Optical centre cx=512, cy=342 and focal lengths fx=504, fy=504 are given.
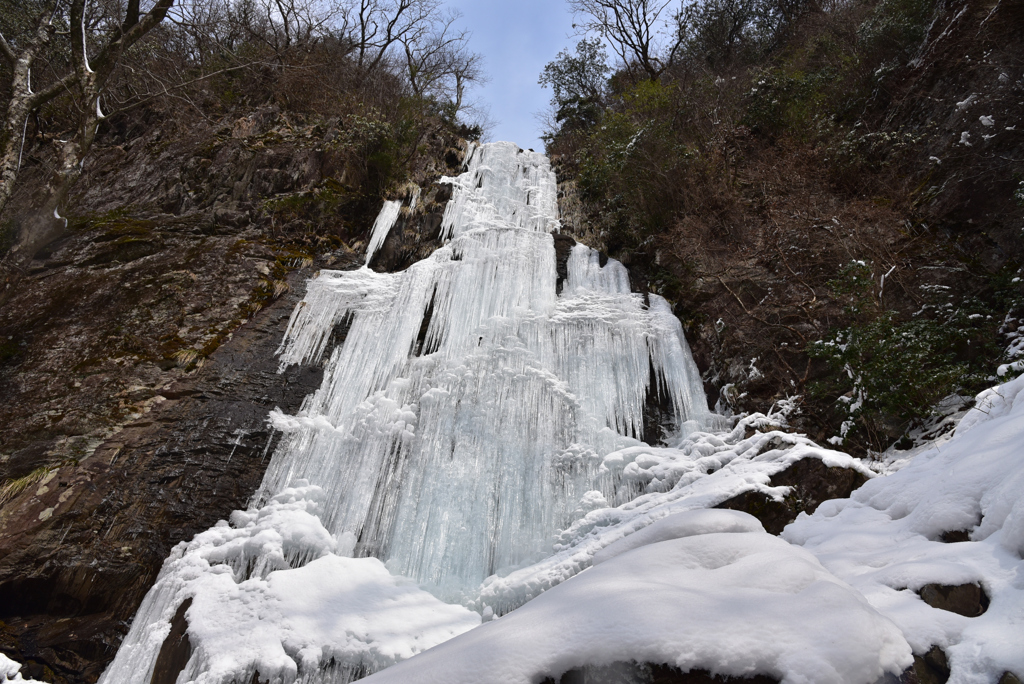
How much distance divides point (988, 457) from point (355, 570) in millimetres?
4356

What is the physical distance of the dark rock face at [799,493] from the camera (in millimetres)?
3812

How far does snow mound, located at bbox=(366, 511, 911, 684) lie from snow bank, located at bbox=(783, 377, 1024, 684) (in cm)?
21

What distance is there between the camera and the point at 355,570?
14.4 feet

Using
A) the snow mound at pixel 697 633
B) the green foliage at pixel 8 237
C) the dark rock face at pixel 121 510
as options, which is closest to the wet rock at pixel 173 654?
the dark rock face at pixel 121 510

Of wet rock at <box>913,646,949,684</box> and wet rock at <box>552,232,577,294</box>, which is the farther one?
wet rock at <box>552,232,577,294</box>

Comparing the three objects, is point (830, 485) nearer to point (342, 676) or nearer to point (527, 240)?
point (342, 676)

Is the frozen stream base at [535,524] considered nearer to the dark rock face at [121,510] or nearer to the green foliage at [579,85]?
the dark rock face at [121,510]

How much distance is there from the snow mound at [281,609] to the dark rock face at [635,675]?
261cm

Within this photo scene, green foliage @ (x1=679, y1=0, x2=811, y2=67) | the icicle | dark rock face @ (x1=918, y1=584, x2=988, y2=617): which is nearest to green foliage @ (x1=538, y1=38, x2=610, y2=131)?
green foliage @ (x1=679, y1=0, x2=811, y2=67)

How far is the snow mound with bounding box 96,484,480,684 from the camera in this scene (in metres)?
3.56

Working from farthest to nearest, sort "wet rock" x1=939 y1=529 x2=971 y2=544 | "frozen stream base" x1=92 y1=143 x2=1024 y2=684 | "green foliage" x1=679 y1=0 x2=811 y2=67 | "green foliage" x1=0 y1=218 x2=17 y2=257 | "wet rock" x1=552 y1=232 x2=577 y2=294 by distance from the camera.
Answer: "green foliage" x1=679 y1=0 x2=811 y2=67 < "wet rock" x1=552 y1=232 x2=577 y2=294 < "green foliage" x1=0 y1=218 x2=17 y2=257 < "wet rock" x1=939 y1=529 x2=971 y2=544 < "frozen stream base" x1=92 y1=143 x2=1024 y2=684

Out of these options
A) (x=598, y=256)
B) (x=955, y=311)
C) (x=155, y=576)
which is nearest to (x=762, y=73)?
(x=598, y=256)

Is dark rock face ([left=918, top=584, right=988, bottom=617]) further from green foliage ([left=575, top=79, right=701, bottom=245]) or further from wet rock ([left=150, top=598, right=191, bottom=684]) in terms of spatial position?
green foliage ([left=575, top=79, right=701, bottom=245])

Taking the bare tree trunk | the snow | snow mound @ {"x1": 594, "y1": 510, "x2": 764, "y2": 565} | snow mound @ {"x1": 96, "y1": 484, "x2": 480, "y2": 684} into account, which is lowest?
the snow
